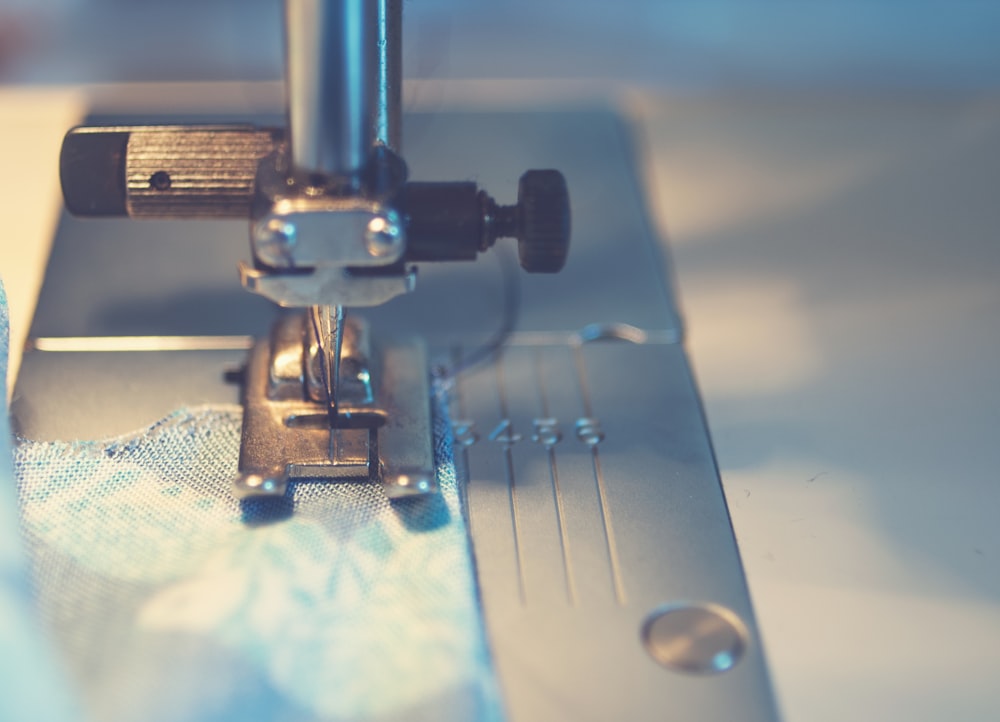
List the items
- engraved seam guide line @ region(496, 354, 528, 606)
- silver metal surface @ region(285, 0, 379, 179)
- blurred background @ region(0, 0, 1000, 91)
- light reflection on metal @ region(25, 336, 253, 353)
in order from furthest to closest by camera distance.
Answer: blurred background @ region(0, 0, 1000, 91), light reflection on metal @ region(25, 336, 253, 353), engraved seam guide line @ region(496, 354, 528, 606), silver metal surface @ region(285, 0, 379, 179)

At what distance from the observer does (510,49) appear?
1.29 meters

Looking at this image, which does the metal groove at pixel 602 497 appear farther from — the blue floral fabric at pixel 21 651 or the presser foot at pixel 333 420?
the blue floral fabric at pixel 21 651

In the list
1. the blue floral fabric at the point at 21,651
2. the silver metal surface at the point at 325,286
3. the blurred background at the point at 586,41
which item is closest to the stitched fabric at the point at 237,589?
the blue floral fabric at the point at 21,651

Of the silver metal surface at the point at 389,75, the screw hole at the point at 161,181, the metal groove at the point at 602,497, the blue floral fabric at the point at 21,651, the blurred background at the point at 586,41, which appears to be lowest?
the blue floral fabric at the point at 21,651

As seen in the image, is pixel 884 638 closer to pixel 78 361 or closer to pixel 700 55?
pixel 78 361

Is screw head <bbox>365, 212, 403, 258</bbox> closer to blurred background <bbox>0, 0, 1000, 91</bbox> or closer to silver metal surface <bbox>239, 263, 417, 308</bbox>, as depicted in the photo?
silver metal surface <bbox>239, 263, 417, 308</bbox>

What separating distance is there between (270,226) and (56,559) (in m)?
0.24

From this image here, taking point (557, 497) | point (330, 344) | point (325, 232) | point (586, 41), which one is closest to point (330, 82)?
point (325, 232)

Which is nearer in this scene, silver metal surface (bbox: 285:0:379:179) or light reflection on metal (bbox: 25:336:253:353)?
silver metal surface (bbox: 285:0:379:179)

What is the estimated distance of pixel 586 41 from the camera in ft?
4.31

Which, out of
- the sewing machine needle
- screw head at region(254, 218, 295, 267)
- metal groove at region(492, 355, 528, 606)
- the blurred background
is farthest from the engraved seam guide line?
the blurred background

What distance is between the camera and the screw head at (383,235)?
1.99 ft

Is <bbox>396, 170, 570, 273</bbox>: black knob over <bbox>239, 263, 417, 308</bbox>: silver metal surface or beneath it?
over

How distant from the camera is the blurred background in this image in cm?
123
